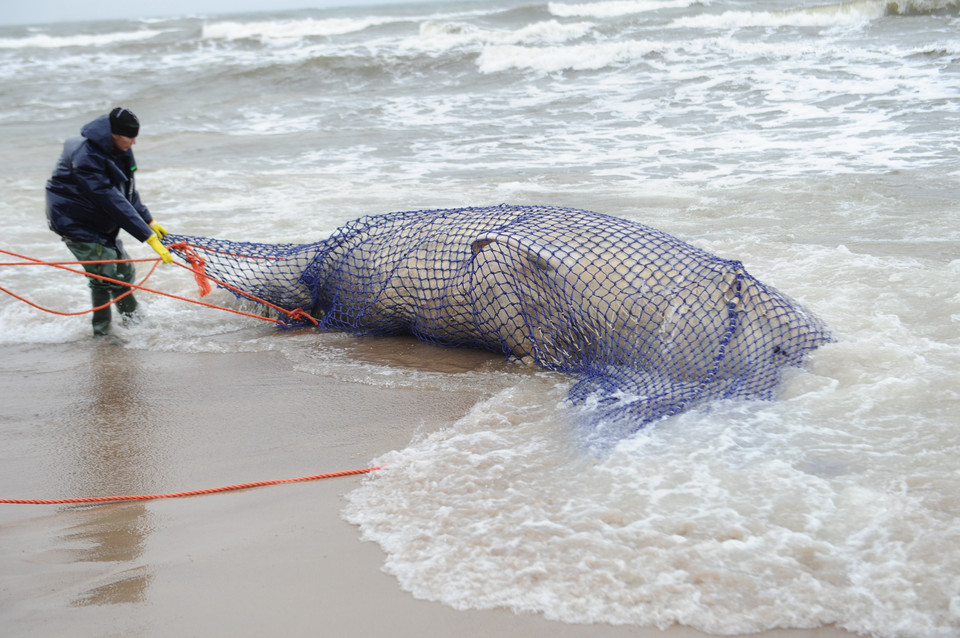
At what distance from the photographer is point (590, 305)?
406 centimetres

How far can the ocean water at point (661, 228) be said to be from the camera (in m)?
2.56

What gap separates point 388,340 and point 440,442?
157 centimetres

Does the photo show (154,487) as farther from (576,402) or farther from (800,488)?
(800,488)

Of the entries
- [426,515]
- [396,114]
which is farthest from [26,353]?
[396,114]

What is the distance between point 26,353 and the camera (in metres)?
5.09

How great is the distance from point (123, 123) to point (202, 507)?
250cm

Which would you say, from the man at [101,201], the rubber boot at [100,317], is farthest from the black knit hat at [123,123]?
the rubber boot at [100,317]

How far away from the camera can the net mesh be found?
3.83 meters

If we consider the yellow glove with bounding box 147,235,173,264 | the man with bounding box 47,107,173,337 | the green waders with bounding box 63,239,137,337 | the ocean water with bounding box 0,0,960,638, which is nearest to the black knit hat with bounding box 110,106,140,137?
the man with bounding box 47,107,173,337

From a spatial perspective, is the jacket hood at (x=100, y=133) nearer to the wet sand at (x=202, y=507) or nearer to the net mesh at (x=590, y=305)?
the wet sand at (x=202, y=507)

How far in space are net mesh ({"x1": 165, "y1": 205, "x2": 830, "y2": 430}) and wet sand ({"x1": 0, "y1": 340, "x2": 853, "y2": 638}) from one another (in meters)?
0.59

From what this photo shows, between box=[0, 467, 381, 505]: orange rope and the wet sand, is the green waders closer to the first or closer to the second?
A: the wet sand

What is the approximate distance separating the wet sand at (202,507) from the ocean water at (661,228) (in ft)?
0.47

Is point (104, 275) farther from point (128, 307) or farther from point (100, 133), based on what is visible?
point (100, 133)
